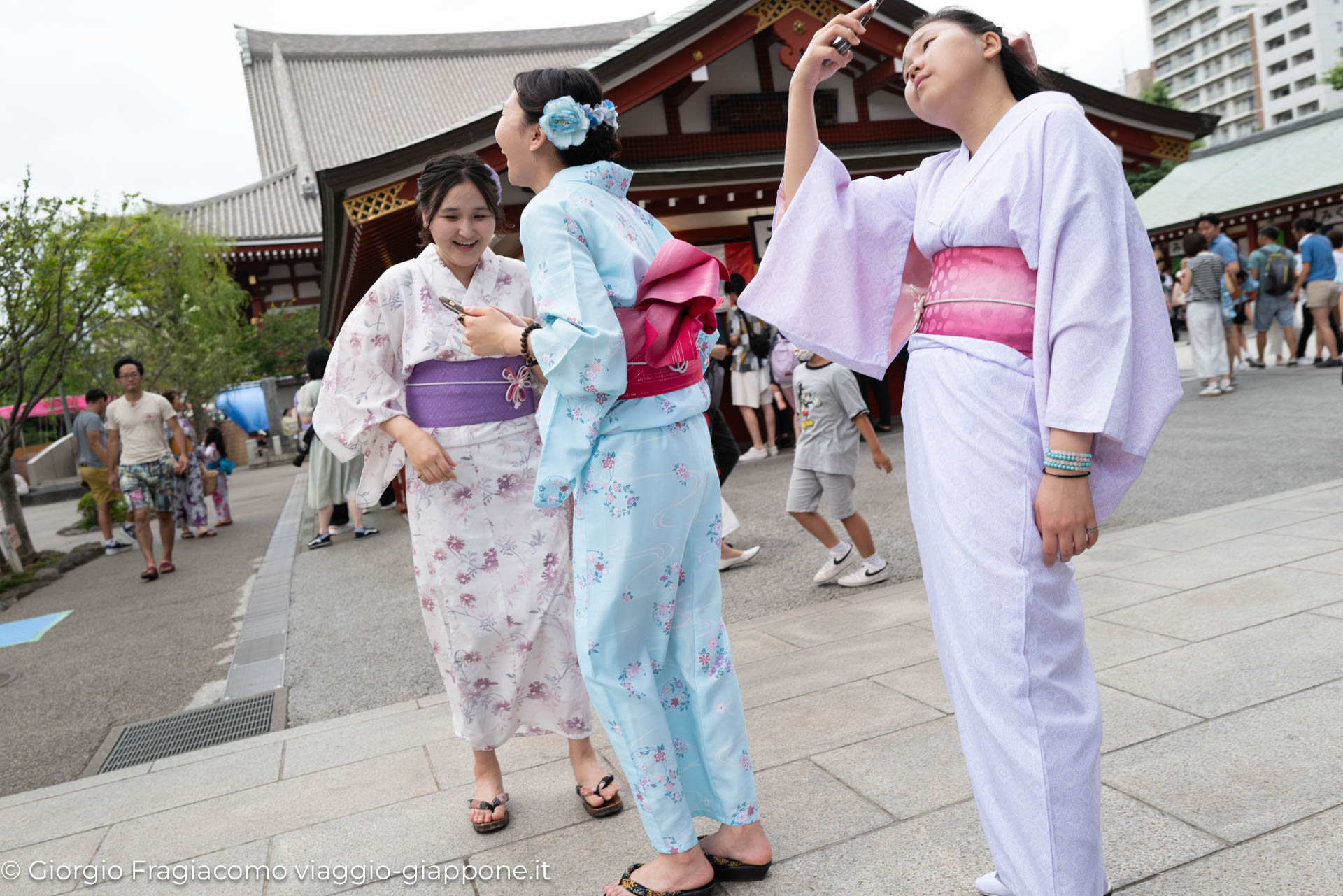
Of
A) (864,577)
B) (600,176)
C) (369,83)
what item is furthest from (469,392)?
(369,83)

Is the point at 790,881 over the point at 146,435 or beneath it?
beneath

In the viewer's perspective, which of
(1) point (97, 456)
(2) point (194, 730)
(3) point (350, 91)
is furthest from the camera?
(3) point (350, 91)

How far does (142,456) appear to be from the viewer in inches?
311

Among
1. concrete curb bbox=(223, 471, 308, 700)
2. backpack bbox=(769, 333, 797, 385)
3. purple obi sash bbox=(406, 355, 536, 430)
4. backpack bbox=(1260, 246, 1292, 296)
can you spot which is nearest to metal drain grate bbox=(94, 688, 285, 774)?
concrete curb bbox=(223, 471, 308, 700)

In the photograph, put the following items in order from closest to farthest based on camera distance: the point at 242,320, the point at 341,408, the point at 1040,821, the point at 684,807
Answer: the point at 1040,821, the point at 684,807, the point at 341,408, the point at 242,320

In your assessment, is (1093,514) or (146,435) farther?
(146,435)

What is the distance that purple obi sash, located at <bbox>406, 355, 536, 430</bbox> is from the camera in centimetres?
256

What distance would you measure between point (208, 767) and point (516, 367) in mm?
1929

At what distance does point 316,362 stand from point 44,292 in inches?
116

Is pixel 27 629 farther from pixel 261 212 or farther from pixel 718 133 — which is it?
pixel 261 212

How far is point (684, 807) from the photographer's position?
1983mm

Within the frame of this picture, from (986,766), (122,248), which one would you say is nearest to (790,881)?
(986,766)

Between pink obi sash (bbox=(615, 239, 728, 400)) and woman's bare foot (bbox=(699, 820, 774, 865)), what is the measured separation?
1007mm

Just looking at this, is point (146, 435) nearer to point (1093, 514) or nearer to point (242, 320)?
point (1093, 514)
